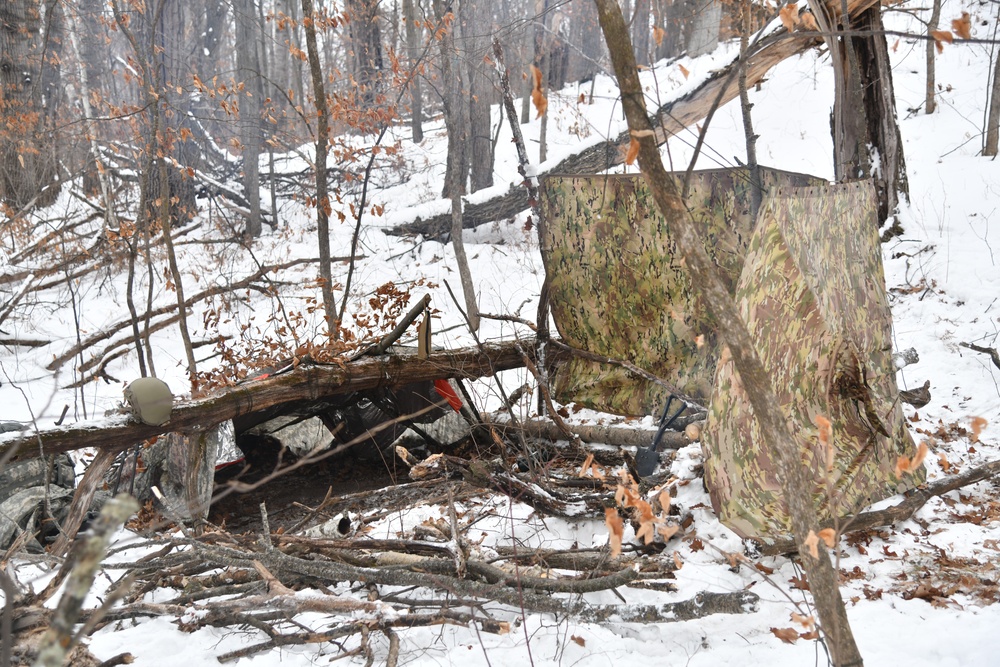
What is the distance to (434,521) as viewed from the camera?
4.09 m

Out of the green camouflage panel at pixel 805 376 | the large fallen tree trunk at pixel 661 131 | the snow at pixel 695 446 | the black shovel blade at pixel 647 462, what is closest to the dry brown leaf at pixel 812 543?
the snow at pixel 695 446

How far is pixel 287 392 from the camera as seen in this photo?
4797 millimetres

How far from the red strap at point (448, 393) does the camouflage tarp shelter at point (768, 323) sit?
4.09 ft

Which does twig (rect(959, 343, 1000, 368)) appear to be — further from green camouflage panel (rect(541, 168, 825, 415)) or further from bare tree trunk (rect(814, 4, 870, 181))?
bare tree trunk (rect(814, 4, 870, 181))

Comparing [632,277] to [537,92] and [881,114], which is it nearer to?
A: [537,92]

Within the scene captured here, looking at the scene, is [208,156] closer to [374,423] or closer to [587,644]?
[374,423]

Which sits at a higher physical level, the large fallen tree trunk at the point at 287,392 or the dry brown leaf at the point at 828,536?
the dry brown leaf at the point at 828,536

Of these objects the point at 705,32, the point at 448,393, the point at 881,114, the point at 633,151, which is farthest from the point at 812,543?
the point at 705,32

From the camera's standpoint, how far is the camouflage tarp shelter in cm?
336

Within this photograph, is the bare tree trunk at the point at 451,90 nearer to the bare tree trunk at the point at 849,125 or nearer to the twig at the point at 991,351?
the bare tree trunk at the point at 849,125

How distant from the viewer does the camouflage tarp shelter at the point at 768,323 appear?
3.36 metres

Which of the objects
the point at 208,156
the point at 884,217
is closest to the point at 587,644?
the point at 884,217

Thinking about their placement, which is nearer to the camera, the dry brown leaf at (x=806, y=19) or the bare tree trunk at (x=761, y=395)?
the bare tree trunk at (x=761, y=395)

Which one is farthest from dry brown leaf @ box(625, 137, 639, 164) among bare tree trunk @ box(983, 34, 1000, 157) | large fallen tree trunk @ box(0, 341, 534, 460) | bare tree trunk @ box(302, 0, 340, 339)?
bare tree trunk @ box(983, 34, 1000, 157)
